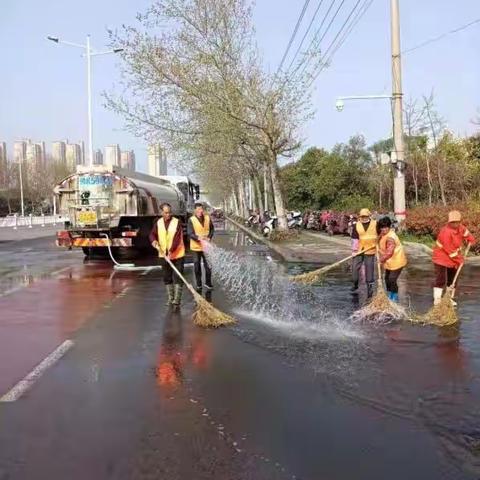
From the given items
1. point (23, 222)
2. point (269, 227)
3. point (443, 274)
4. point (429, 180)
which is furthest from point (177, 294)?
point (23, 222)

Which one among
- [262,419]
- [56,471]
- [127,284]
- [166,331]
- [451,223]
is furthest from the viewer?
[127,284]

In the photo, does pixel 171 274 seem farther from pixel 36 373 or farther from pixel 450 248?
pixel 36 373

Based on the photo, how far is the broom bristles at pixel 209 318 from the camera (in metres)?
8.94

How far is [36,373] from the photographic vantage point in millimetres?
6555

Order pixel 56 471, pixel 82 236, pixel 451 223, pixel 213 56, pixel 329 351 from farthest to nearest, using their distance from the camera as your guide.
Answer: pixel 213 56 < pixel 82 236 < pixel 451 223 < pixel 329 351 < pixel 56 471

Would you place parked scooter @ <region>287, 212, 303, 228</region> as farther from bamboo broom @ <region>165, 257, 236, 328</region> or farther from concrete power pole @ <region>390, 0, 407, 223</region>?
bamboo broom @ <region>165, 257, 236, 328</region>

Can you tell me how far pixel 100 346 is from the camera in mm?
7762

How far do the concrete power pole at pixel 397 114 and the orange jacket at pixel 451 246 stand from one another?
13.6 metres

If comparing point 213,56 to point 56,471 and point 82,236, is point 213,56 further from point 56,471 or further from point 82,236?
Answer: point 56,471

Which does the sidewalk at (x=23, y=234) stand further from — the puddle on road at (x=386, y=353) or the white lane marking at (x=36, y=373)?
the white lane marking at (x=36, y=373)

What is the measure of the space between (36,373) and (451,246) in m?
5.91

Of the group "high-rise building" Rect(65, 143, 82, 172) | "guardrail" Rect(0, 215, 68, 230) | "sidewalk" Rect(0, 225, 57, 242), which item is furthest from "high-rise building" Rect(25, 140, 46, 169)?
"sidewalk" Rect(0, 225, 57, 242)

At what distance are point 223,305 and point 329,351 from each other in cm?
375

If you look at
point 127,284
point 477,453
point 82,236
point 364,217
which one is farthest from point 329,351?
point 82,236
